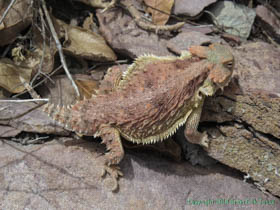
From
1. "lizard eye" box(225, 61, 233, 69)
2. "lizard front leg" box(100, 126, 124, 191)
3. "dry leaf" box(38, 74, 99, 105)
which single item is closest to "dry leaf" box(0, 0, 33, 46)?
"dry leaf" box(38, 74, 99, 105)

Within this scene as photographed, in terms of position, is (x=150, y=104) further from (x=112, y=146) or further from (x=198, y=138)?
(x=198, y=138)

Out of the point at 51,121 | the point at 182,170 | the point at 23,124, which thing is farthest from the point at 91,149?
the point at 182,170

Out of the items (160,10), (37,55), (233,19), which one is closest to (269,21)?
(233,19)

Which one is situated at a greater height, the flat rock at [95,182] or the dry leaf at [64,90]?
the dry leaf at [64,90]

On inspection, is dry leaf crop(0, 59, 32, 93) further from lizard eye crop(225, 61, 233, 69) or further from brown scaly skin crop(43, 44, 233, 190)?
lizard eye crop(225, 61, 233, 69)

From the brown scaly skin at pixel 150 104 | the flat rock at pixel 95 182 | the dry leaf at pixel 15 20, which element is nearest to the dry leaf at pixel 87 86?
the brown scaly skin at pixel 150 104

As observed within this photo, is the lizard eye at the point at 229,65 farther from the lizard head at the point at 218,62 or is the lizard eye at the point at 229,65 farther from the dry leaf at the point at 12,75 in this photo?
the dry leaf at the point at 12,75
